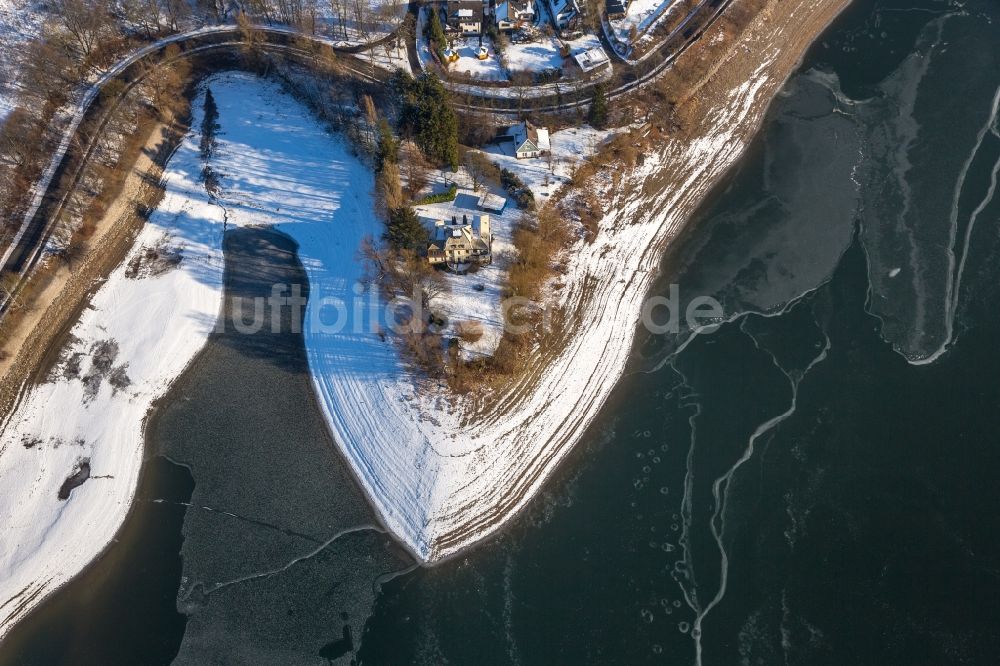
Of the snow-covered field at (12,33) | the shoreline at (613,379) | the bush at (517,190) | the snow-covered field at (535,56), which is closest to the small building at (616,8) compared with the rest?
the snow-covered field at (535,56)

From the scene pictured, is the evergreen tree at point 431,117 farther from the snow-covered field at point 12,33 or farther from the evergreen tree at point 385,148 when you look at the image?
the snow-covered field at point 12,33

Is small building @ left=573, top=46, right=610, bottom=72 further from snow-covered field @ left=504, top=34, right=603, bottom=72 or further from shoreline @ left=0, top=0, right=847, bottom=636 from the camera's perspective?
shoreline @ left=0, top=0, right=847, bottom=636

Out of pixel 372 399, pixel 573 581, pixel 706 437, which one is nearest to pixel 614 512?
pixel 573 581

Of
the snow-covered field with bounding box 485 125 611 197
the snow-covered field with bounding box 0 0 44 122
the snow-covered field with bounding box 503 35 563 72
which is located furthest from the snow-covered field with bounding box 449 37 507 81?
the snow-covered field with bounding box 0 0 44 122

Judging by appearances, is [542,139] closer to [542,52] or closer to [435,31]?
[542,52]

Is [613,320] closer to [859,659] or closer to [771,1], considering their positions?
[859,659]

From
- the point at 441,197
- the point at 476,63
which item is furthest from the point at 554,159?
Answer: the point at 476,63
